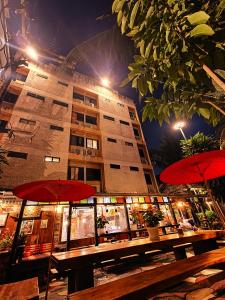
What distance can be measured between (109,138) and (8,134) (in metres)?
9.29

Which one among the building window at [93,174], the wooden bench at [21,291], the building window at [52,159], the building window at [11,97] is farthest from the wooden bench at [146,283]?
the building window at [11,97]

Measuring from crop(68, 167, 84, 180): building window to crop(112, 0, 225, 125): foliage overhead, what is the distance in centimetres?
1274

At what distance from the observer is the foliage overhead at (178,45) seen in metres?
1.22

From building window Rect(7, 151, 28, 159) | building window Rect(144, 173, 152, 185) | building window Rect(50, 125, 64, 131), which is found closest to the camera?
building window Rect(7, 151, 28, 159)

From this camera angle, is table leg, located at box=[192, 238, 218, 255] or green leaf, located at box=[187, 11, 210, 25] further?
table leg, located at box=[192, 238, 218, 255]

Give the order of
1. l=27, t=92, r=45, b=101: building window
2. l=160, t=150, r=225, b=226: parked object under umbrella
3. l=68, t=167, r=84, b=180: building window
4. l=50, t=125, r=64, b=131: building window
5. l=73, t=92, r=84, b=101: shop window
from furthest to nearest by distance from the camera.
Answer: l=73, t=92, r=84, b=101: shop window
l=27, t=92, r=45, b=101: building window
l=50, t=125, r=64, b=131: building window
l=68, t=167, r=84, b=180: building window
l=160, t=150, r=225, b=226: parked object under umbrella

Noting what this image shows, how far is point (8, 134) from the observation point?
11672 millimetres

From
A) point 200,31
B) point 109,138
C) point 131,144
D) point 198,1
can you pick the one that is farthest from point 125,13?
point 131,144

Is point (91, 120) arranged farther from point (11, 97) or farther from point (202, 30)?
point (202, 30)

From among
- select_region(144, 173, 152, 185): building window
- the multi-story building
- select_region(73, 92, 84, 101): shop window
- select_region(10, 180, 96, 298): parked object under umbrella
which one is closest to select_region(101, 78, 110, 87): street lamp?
the multi-story building

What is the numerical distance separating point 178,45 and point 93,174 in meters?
14.1

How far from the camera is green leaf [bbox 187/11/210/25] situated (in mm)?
1027

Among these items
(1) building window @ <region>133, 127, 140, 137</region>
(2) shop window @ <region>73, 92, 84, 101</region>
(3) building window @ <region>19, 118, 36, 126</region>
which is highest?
(2) shop window @ <region>73, 92, 84, 101</region>

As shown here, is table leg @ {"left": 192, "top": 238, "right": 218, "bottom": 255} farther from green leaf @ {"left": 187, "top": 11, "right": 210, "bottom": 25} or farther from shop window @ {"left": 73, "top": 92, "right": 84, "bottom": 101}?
shop window @ {"left": 73, "top": 92, "right": 84, "bottom": 101}
